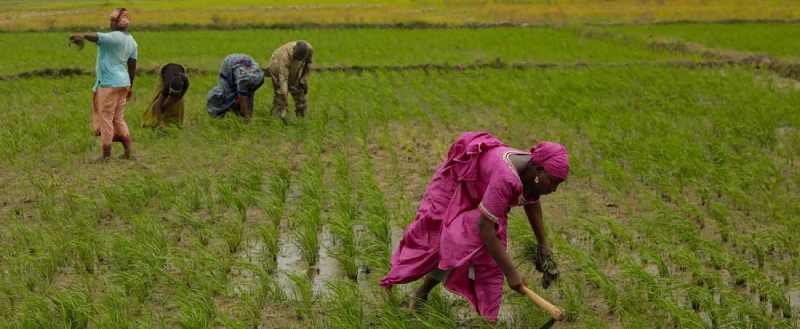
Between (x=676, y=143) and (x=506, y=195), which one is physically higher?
(x=506, y=195)

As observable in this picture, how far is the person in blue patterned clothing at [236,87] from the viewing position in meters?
8.16

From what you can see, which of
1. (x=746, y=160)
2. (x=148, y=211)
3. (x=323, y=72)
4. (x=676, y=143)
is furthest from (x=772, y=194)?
(x=323, y=72)

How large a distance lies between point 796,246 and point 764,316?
1.24 m

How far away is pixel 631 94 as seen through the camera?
10.4m

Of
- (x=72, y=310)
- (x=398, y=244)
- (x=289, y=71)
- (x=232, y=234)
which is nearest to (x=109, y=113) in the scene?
(x=289, y=71)

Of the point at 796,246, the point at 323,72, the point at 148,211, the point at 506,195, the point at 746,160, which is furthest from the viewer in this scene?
the point at 323,72

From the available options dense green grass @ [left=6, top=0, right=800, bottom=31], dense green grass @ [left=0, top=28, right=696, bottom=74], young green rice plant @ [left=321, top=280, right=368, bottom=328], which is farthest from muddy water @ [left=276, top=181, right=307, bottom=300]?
dense green grass @ [left=6, top=0, right=800, bottom=31]

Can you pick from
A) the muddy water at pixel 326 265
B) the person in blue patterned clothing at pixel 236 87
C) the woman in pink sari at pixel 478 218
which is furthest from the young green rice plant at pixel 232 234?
the person in blue patterned clothing at pixel 236 87

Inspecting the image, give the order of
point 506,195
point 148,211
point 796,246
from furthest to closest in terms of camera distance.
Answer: point 148,211 < point 796,246 < point 506,195

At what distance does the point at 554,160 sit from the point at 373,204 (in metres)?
2.45

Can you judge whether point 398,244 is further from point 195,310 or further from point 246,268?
point 195,310

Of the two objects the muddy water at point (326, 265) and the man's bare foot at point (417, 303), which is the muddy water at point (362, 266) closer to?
the muddy water at point (326, 265)

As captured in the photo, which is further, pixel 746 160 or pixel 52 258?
pixel 746 160

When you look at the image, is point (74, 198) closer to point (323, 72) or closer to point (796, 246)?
→ point (796, 246)
